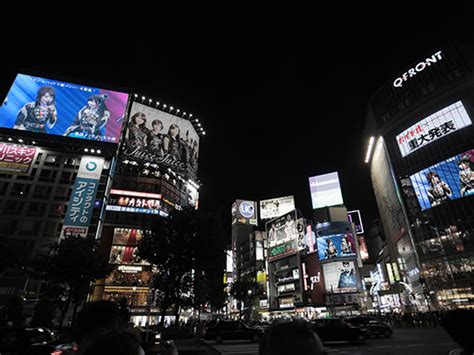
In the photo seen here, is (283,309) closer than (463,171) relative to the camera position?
No

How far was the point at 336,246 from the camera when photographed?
68812mm

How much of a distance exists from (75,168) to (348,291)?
2723 inches

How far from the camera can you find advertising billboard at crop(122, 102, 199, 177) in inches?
2709

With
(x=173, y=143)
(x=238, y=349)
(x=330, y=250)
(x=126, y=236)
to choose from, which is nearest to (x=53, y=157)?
(x=126, y=236)

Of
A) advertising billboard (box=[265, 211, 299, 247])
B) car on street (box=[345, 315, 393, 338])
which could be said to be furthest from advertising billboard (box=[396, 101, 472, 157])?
car on street (box=[345, 315, 393, 338])

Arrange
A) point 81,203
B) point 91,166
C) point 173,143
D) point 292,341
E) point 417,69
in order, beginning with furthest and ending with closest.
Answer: point 173,143 < point 417,69 < point 91,166 < point 81,203 < point 292,341

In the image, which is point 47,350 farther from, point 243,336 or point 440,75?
point 440,75

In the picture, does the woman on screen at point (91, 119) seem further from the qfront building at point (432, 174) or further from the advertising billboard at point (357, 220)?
the advertising billboard at point (357, 220)

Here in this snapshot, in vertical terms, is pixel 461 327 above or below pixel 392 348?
above

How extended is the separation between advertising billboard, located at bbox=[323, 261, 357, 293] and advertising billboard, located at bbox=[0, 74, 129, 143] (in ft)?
194

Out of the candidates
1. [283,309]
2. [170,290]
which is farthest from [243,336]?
[283,309]

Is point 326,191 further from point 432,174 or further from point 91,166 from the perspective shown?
point 91,166

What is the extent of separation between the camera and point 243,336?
70.4ft

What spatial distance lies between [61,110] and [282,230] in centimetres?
6389
